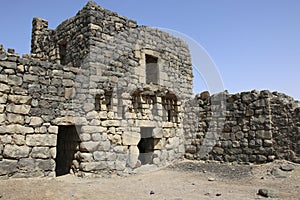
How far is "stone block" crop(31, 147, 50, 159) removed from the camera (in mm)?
5859

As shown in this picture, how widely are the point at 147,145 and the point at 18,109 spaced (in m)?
4.30

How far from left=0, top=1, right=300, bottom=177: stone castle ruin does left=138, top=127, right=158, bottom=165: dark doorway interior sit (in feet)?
0.11

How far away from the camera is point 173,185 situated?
5883 mm

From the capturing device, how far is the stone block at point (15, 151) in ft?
18.2

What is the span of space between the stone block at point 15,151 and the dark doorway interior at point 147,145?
3.68m

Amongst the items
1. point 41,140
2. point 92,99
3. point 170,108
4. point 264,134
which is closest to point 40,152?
point 41,140

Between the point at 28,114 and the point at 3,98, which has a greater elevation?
the point at 3,98

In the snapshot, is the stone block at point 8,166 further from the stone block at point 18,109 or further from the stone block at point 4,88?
the stone block at point 4,88

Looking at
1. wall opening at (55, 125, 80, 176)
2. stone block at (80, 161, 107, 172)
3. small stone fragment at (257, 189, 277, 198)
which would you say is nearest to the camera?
small stone fragment at (257, 189, 277, 198)

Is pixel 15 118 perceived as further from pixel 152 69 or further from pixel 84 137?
pixel 152 69

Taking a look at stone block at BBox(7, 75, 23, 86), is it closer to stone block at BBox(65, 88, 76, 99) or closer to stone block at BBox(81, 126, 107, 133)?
stone block at BBox(65, 88, 76, 99)

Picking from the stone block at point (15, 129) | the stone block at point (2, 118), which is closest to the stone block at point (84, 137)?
the stone block at point (15, 129)

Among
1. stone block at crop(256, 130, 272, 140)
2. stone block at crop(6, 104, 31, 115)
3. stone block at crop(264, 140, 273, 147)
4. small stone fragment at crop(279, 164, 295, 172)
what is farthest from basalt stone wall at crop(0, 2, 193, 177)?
small stone fragment at crop(279, 164, 295, 172)

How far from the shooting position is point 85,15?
7.46 m
